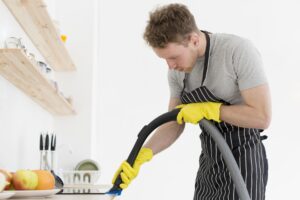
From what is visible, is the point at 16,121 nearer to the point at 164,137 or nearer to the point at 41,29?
the point at 41,29

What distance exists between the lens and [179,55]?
70.3 inches

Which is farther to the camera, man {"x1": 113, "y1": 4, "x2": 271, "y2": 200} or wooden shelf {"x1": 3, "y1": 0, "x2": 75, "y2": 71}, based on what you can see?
wooden shelf {"x1": 3, "y1": 0, "x2": 75, "y2": 71}

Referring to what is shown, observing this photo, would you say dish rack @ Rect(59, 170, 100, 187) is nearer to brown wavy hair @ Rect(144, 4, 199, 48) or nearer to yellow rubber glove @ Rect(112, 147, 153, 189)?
yellow rubber glove @ Rect(112, 147, 153, 189)

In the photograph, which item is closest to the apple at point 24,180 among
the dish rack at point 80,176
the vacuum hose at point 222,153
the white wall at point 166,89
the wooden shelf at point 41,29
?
the vacuum hose at point 222,153

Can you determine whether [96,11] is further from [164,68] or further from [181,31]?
[181,31]

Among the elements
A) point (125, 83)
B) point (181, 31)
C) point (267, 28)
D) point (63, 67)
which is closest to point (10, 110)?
point (181, 31)

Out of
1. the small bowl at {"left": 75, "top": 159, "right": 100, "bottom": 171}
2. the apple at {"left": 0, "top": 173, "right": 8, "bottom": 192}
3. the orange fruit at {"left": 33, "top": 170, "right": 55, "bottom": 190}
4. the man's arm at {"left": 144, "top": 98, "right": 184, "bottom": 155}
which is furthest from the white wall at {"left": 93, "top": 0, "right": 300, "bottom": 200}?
the apple at {"left": 0, "top": 173, "right": 8, "bottom": 192}

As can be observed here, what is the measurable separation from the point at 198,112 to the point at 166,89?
1.85 meters

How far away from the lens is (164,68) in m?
3.70

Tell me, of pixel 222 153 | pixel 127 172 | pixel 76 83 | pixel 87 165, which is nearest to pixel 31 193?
pixel 127 172

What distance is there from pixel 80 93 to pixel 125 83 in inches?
14.9

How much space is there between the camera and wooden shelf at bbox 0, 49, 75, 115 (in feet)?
5.52

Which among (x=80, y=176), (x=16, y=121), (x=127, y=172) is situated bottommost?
(x=80, y=176)

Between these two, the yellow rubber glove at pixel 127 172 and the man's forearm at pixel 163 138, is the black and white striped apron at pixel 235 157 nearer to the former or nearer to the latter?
the man's forearm at pixel 163 138
